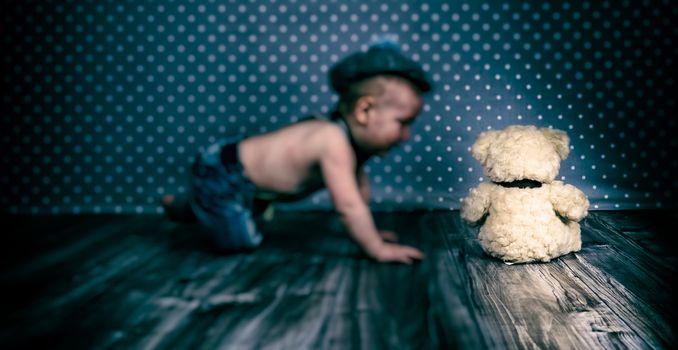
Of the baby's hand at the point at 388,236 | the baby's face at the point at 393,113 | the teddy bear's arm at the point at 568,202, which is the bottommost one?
the baby's hand at the point at 388,236

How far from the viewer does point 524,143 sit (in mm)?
1249

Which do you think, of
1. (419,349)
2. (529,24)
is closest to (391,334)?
(419,349)

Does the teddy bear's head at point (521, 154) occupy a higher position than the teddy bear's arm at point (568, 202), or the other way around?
the teddy bear's head at point (521, 154)

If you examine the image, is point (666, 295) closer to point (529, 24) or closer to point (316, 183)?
point (316, 183)

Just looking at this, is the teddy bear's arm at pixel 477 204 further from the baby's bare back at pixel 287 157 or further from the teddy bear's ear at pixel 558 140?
the baby's bare back at pixel 287 157

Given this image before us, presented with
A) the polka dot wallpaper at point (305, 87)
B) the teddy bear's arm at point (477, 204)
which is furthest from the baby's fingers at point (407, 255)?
the polka dot wallpaper at point (305, 87)

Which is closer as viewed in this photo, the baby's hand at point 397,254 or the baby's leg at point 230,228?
the baby's hand at point 397,254

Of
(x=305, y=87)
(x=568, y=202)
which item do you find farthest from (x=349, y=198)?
(x=305, y=87)

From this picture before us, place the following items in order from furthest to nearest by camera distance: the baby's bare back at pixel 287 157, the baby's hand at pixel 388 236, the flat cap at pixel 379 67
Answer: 1. the baby's hand at pixel 388 236
2. the baby's bare back at pixel 287 157
3. the flat cap at pixel 379 67

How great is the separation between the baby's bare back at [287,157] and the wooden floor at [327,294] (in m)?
0.17

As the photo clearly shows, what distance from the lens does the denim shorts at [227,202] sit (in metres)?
1.35

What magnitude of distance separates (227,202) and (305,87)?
523mm

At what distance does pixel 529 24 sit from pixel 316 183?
842 millimetres

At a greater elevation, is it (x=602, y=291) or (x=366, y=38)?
(x=366, y=38)
